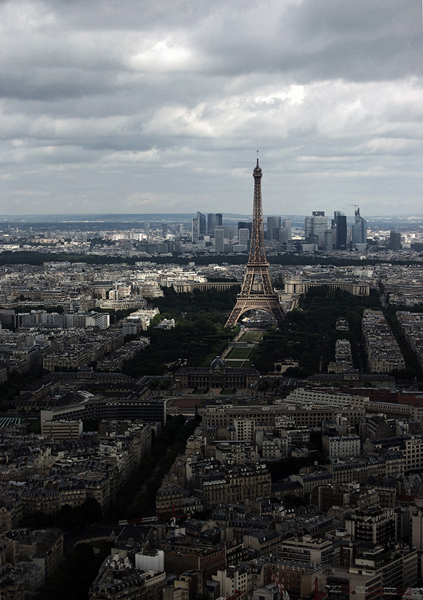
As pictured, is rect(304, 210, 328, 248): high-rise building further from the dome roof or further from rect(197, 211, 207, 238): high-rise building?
the dome roof

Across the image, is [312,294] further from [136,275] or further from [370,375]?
[370,375]

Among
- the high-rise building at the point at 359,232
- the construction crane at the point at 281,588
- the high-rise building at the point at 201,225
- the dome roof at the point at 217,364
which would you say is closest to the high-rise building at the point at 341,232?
the high-rise building at the point at 359,232

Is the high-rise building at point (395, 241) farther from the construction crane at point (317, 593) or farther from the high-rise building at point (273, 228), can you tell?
the construction crane at point (317, 593)

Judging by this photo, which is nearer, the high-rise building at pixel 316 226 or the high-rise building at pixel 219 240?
the high-rise building at pixel 219 240

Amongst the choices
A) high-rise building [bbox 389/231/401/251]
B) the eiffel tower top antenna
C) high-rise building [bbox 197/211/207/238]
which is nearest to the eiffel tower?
the eiffel tower top antenna

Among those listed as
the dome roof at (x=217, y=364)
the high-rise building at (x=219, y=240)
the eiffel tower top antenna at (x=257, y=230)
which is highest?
the eiffel tower top antenna at (x=257, y=230)

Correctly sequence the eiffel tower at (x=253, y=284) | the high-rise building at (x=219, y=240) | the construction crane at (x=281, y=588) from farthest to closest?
the high-rise building at (x=219, y=240) < the eiffel tower at (x=253, y=284) < the construction crane at (x=281, y=588)

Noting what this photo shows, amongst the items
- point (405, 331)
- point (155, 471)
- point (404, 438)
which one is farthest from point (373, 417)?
point (405, 331)
